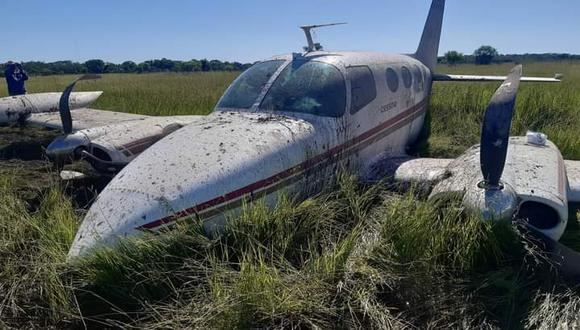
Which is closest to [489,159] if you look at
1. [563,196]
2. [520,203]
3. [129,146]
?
[520,203]

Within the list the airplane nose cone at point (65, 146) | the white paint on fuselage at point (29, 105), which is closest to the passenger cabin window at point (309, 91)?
the airplane nose cone at point (65, 146)

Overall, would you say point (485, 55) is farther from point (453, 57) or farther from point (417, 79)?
point (417, 79)

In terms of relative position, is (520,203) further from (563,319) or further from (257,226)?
(257,226)

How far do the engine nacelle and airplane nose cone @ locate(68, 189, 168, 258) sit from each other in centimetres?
243

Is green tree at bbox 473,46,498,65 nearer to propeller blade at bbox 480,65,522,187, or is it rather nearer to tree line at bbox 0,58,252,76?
tree line at bbox 0,58,252,76

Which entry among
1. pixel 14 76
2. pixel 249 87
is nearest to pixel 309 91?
pixel 249 87

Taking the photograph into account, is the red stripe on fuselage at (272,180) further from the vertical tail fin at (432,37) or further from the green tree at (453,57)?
the green tree at (453,57)

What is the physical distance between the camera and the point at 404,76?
7137mm

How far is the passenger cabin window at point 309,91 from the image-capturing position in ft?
16.9

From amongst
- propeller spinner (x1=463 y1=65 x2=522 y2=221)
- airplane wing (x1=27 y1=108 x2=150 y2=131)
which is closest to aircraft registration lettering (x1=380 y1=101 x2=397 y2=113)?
propeller spinner (x1=463 y1=65 x2=522 y2=221)

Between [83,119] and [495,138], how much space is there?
27.1 ft

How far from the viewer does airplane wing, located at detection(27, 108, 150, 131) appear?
9023 mm

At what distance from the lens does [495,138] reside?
388cm

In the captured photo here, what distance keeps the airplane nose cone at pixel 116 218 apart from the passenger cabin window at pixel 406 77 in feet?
15.8
